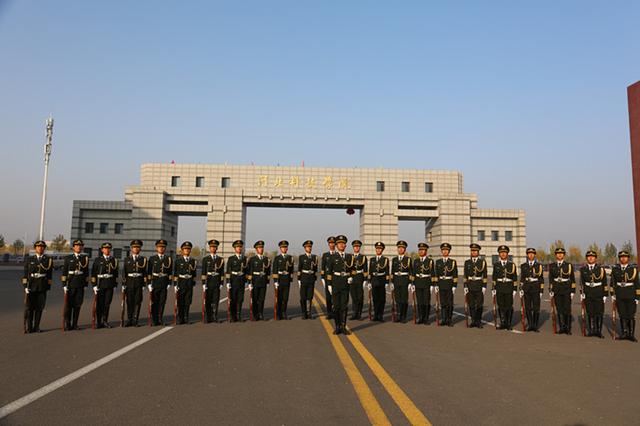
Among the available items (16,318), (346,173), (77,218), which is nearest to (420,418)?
(16,318)

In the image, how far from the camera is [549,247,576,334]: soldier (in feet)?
32.1

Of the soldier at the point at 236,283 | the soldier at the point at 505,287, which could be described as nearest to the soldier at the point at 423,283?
the soldier at the point at 505,287

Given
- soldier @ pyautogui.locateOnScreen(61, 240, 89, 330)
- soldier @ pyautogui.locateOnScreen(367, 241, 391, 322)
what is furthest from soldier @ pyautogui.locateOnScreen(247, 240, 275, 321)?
soldier @ pyautogui.locateOnScreen(61, 240, 89, 330)

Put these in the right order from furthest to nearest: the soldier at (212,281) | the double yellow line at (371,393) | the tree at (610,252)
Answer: the tree at (610,252) → the soldier at (212,281) → the double yellow line at (371,393)

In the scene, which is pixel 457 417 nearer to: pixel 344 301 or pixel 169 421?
pixel 169 421

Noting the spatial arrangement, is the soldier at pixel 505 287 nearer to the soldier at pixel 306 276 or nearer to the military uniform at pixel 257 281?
the soldier at pixel 306 276

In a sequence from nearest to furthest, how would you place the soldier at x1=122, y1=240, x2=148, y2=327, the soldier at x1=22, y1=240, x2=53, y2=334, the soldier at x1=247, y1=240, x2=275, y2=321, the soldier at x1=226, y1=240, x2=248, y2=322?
the soldier at x1=22, y1=240, x2=53, y2=334, the soldier at x1=122, y1=240, x2=148, y2=327, the soldier at x1=226, y1=240, x2=248, y2=322, the soldier at x1=247, y1=240, x2=275, y2=321

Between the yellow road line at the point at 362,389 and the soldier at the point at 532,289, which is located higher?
the soldier at the point at 532,289

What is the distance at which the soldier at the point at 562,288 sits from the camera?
9.79 metres

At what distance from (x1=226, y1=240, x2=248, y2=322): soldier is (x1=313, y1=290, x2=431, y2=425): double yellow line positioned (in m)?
3.81

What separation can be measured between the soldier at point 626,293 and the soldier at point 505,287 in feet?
6.28

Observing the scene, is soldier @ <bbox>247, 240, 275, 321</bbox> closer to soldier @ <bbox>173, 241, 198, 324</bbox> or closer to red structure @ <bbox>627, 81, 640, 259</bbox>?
soldier @ <bbox>173, 241, 198, 324</bbox>

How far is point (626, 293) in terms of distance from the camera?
30.7 ft

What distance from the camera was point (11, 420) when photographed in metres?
3.96
